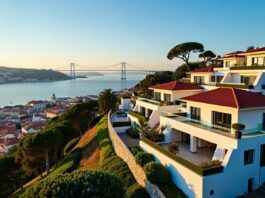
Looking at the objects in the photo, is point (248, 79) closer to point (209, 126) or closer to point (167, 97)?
point (167, 97)

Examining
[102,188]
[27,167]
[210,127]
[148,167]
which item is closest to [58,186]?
[102,188]

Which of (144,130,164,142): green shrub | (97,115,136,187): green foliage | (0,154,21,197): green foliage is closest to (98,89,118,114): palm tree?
(97,115,136,187): green foliage

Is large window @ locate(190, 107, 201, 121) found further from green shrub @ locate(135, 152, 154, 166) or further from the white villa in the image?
green shrub @ locate(135, 152, 154, 166)

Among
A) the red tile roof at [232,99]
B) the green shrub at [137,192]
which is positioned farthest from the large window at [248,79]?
the green shrub at [137,192]

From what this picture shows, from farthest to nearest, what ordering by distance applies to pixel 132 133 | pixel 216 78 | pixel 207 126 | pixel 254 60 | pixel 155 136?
pixel 216 78 < pixel 132 133 < pixel 254 60 < pixel 155 136 < pixel 207 126

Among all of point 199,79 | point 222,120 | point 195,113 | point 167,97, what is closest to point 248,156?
point 222,120
